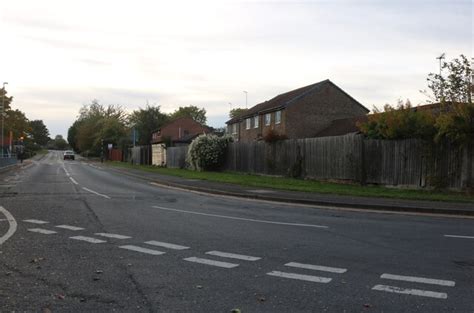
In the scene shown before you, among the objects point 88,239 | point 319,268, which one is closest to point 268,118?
point 88,239

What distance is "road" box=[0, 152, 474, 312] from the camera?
5355 mm

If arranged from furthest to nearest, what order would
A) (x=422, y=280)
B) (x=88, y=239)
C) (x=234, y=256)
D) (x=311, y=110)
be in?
(x=311, y=110) → (x=88, y=239) → (x=234, y=256) → (x=422, y=280)

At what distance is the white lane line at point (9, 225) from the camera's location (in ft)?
29.9

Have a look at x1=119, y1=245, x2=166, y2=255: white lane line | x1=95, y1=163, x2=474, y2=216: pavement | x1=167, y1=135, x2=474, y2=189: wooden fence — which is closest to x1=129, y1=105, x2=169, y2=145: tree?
x1=167, y1=135, x2=474, y2=189: wooden fence

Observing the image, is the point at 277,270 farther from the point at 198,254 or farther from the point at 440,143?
the point at 440,143

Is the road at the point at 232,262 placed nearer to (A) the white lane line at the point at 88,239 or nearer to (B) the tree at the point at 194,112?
(A) the white lane line at the point at 88,239

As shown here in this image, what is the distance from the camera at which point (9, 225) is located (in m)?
10.7

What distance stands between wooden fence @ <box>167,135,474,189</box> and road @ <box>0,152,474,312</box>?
6.49 metres

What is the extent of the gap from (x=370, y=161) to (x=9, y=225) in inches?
621

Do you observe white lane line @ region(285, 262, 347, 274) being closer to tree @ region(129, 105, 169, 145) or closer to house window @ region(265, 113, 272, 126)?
house window @ region(265, 113, 272, 126)

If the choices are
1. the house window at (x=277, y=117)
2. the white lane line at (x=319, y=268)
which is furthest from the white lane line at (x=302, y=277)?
the house window at (x=277, y=117)

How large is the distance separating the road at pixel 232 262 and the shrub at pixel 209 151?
23.6 metres

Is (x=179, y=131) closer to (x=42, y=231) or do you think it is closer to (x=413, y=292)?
(x=42, y=231)

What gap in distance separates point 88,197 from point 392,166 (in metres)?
12.4
